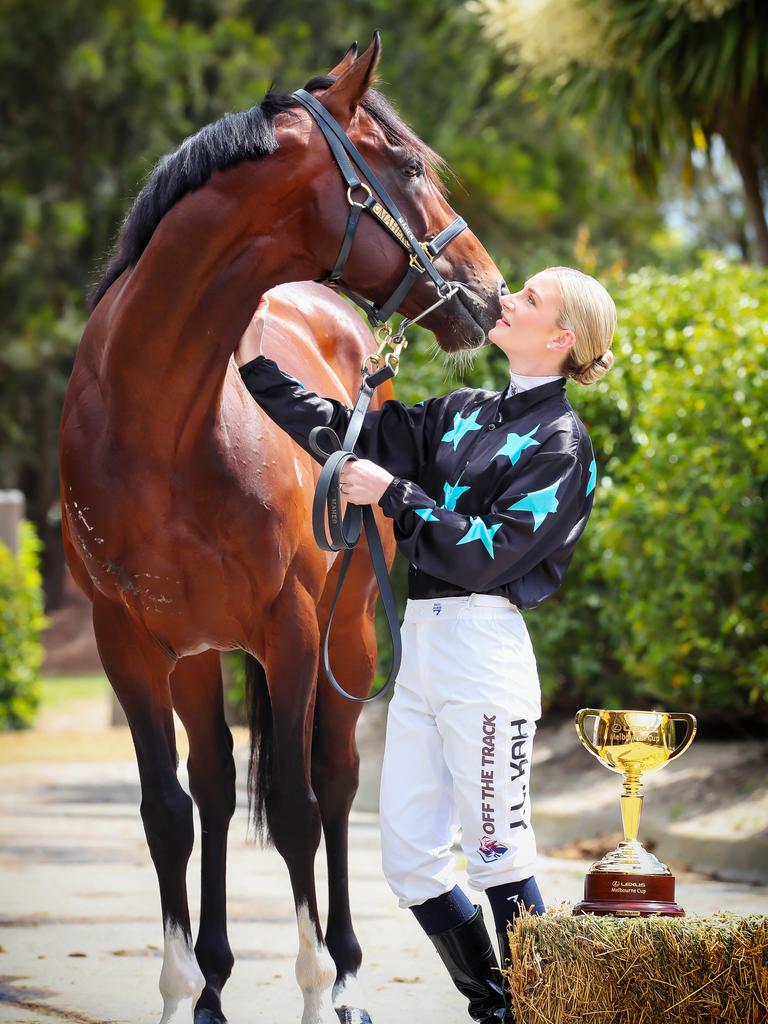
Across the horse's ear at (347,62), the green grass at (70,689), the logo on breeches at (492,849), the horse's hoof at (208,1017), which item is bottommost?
the green grass at (70,689)

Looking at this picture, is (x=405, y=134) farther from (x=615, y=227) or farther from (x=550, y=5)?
(x=615, y=227)

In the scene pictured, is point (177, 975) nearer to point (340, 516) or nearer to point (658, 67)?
point (340, 516)

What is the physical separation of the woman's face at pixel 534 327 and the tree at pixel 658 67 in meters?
7.03

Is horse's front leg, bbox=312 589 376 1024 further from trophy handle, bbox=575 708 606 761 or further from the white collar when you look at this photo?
the white collar

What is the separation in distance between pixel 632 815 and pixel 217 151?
1926 millimetres

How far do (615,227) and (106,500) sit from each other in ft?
70.7

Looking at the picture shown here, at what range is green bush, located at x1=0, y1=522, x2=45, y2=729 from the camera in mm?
13320

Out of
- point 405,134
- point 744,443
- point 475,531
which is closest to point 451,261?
point 405,134

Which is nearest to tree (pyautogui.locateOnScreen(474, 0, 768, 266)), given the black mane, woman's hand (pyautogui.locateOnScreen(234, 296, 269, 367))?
the black mane

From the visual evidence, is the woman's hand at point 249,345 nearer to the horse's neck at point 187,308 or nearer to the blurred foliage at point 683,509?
the horse's neck at point 187,308

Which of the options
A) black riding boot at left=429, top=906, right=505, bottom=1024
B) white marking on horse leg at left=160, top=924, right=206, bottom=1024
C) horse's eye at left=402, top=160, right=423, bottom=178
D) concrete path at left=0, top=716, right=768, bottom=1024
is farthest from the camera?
concrete path at left=0, top=716, right=768, bottom=1024

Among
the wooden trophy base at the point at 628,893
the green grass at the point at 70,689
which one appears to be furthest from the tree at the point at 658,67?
the green grass at the point at 70,689

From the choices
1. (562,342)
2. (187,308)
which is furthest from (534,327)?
(187,308)

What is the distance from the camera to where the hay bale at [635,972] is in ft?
9.32
